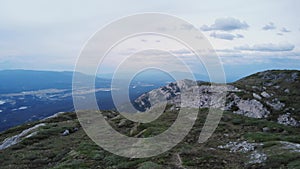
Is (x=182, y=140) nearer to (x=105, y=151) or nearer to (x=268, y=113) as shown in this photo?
(x=105, y=151)

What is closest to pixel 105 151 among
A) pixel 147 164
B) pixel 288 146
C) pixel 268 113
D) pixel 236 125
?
pixel 147 164

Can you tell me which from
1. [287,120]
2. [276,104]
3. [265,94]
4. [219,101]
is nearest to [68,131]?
[219,101]

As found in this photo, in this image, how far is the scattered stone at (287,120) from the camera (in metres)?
63.5

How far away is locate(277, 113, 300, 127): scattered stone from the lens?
63475 mm

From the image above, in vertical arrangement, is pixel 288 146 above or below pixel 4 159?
above

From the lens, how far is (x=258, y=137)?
3803cm

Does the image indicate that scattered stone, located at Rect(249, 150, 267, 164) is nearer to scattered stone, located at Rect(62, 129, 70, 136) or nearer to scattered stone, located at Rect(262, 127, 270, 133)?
scattered stone, located at Rect(262, 127, 270, 133)

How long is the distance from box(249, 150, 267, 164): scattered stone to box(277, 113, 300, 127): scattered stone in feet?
124

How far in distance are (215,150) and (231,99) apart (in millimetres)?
42774

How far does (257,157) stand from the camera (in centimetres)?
2991

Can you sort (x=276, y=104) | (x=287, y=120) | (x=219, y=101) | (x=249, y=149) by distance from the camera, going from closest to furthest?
(x=249, y=149)
(x=287, y=120)
(x=276, y=104)
(x=219, y=101)

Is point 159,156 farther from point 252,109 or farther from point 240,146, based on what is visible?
point 252,109

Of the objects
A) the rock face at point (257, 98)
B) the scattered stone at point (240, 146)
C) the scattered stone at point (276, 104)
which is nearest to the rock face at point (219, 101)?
the rock face at point (257, 98)

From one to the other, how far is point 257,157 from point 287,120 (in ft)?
135
